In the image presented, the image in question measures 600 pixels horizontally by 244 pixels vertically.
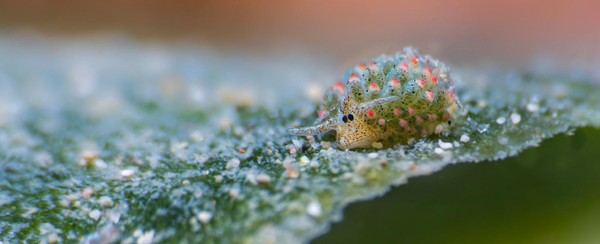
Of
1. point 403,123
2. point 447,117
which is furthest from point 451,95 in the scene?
point 403,123

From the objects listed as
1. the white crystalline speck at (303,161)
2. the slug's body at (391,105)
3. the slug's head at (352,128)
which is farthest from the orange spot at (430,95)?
the white crystalline speck at (303,161)

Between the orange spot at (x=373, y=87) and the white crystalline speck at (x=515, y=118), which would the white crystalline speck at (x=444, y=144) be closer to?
the orange spot at (x=373, y=87)

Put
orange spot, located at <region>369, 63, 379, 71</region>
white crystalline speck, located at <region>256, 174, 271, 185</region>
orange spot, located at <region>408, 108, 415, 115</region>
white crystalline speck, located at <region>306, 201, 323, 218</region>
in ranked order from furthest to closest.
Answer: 1. orange spot, located at <region>369, 63, 379, 71</region>
2. orange spot, located at <region>408, 108, 415, 115</region>
3. white crystalline speck, located at <region>256, 174, 271, 185</region>
4. white crystalline speck, located at <region>306, 201, 323, 218</region>

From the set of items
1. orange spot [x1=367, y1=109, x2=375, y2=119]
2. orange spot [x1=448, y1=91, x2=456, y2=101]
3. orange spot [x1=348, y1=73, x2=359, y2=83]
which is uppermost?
orange spot [x1=348, y1=73, x2=359, y2=83]

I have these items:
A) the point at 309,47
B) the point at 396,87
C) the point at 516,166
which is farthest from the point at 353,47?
the point at 516,166

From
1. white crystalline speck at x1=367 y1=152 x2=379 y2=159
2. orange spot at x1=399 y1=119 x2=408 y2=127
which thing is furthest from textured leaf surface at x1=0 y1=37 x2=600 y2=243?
orange spot at x1=399 y1=119 x2=408 y2=127

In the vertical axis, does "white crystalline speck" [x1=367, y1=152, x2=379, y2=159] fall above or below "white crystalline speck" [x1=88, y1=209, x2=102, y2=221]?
above

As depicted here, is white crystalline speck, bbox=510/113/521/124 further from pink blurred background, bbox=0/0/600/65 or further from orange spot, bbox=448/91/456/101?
pink blurred background, bbox=0/0/600/65
